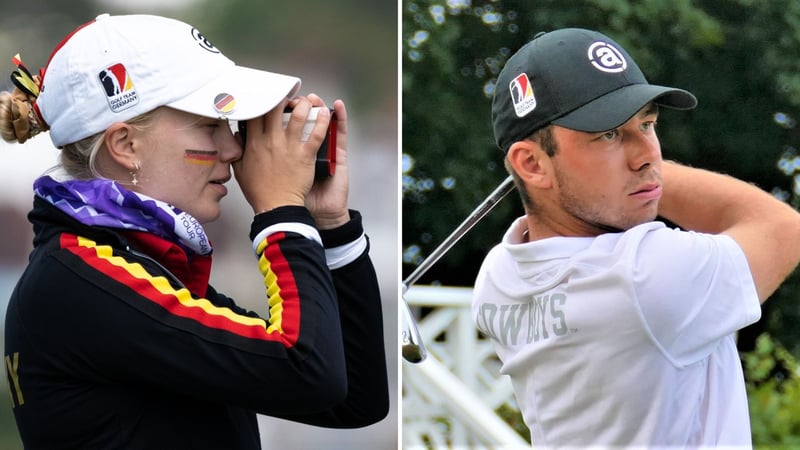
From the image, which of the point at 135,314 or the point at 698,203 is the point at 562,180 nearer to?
the point at 698,203

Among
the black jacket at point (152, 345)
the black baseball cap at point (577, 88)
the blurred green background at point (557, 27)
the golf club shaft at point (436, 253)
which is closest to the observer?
the black jacket at point (152, 345)

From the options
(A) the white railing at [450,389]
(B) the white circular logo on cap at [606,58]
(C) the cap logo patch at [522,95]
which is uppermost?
(B) the white circular logo on cap at [606,58]

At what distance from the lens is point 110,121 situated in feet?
4.40

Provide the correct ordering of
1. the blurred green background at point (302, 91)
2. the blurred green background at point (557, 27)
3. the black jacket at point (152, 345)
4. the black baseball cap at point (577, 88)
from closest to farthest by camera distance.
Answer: the black jacket at point (152, 345)
the black baseball cap at point (577, 88)
the blurred green background at point (557, 27)
the blurred green background at point (302, 91)

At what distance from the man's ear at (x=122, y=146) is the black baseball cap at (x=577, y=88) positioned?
2.03ft

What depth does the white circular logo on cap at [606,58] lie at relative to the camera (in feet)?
5.21

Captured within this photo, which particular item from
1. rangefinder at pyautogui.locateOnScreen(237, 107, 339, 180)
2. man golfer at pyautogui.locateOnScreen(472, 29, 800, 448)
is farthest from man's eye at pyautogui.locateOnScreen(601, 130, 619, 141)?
rangefinder at pyautogui.locateOnScreen(237, 107, 339, 180)

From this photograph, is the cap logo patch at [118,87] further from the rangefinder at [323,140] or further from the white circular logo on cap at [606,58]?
the white circular logo on cap at [606,58]

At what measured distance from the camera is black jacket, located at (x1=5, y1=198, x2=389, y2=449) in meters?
1.21

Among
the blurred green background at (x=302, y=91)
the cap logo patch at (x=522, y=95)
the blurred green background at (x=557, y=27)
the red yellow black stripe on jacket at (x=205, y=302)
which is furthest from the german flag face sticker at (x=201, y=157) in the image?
the blurred green background at (x=302, y=91)

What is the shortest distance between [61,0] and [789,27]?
2399 mm

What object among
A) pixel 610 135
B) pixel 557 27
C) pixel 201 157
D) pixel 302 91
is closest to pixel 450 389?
pixel 557 27

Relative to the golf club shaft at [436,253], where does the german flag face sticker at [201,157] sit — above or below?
above

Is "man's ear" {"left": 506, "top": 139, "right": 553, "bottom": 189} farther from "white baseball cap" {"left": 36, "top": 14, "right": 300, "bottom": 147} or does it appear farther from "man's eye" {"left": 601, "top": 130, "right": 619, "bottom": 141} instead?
"white baseball cap" {"left": 36, "top": 14, "right": 300, "bottom": 147}
